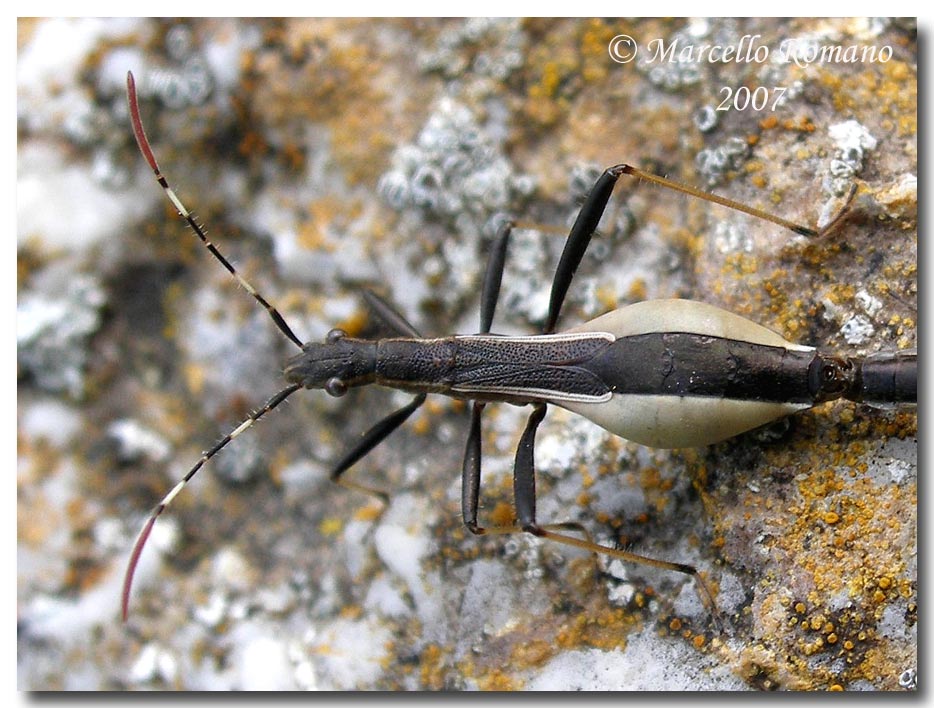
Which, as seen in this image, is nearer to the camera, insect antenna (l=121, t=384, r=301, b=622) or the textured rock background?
the textured rock background

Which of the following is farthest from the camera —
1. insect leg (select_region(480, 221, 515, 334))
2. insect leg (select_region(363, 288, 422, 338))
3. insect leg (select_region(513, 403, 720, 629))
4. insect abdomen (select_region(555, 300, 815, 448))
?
insect leg (select_region(363, 288, 422, 338))

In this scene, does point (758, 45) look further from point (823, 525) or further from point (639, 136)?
point (823, 525)

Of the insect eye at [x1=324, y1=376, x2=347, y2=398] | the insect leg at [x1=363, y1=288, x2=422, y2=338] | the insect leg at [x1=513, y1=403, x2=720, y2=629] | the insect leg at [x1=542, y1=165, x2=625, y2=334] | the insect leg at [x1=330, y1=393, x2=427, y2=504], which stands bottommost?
the insect leg at [x1=513, y1=403, x2=720, y2=629]

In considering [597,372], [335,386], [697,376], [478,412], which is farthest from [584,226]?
[335,386]

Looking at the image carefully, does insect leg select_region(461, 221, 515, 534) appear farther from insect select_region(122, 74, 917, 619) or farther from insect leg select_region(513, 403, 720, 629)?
insect leg select_region(513, 403, 720, 629)

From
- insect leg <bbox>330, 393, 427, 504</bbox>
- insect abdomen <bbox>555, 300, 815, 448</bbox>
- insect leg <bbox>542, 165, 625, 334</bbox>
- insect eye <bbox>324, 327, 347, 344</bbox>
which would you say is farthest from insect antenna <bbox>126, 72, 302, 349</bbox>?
insect abdomen <bbox>555, 300, 815, 448</bbox>

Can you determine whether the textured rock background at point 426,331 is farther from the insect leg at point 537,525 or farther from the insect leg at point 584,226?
the insect leg at point 584,226

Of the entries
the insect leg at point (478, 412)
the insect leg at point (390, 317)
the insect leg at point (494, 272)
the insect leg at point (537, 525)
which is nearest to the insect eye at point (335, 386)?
the insect leg at point (390, 317)

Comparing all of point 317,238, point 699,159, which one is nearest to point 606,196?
point 699,159

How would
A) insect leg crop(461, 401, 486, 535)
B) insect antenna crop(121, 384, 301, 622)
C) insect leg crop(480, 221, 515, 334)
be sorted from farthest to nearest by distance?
insect leg crop(480, 221, 515, 334) < insect leg crop(461, 401, 486, 535) < insect antenna crop(121, 384, 301, 622)
